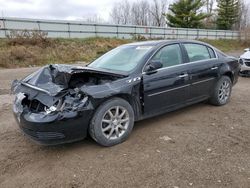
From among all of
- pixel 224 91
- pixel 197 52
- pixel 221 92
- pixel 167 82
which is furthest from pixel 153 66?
pixel 224 91

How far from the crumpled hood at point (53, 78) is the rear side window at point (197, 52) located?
5.70 ft

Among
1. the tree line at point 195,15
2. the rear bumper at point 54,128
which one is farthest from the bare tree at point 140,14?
the rear bumper at point 54,128

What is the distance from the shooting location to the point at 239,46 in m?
34.6

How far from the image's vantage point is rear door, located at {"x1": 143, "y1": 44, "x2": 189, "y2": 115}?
4250 millimetres

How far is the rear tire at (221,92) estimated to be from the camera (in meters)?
5.57

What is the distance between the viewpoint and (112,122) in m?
3.85

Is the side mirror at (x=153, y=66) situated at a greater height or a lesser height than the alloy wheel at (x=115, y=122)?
greater

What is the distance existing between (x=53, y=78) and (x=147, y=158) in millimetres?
1752

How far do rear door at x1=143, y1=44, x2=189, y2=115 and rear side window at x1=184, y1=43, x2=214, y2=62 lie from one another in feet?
0.92

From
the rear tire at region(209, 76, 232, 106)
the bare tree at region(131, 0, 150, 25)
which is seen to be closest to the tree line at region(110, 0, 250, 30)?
the bare tree at region(131, 0, 150, 25)

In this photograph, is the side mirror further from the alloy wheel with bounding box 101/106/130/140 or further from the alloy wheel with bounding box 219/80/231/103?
the alloy wheel with bounding box 219/80/231/103

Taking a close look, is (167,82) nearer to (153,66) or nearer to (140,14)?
(153,66)

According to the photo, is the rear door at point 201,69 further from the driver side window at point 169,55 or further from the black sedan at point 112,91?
the driver side window at point 169,55

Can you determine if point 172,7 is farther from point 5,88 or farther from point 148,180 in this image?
point 148,180
